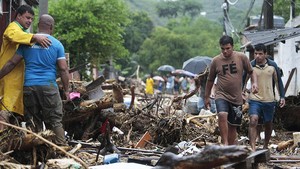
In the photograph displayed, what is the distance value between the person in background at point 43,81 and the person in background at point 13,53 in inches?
3.9

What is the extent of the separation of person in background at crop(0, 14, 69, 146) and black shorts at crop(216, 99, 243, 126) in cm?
242

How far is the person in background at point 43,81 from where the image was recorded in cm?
753

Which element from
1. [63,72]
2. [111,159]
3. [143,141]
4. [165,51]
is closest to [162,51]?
[165,51]

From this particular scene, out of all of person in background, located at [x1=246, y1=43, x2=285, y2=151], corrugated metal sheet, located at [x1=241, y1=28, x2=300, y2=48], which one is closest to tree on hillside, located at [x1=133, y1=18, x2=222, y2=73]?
corrugated metal sheet, located at [x1=241, y1=28, x2=300, y2=48]

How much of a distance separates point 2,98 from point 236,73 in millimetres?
3406

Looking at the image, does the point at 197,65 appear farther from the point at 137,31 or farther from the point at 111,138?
the point at 137,31

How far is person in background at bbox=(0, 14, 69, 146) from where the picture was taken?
7531mm

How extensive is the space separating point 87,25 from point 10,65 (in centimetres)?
2478

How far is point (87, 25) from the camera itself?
31938mm

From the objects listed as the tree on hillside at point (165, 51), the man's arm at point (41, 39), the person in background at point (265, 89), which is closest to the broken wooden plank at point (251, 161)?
the man's arm at point (41, 39)

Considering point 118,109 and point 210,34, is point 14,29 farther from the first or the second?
point 210,34

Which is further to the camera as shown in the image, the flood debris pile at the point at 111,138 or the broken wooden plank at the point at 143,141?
the broken wooden plank at the point at 143,141

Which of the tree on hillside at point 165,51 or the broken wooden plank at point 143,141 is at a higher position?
the broken wooden plank at point 143,141

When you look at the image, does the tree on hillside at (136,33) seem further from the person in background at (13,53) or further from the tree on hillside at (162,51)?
the person in background at (13,53)
